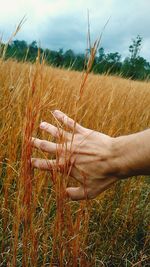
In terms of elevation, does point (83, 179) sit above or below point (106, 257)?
above

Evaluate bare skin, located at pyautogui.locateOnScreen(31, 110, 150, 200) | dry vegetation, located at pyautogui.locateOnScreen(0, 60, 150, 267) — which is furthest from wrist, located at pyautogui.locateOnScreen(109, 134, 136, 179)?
dry vegetation, located at pyautogui.locateOnScreen(0, 60, 150, 267)

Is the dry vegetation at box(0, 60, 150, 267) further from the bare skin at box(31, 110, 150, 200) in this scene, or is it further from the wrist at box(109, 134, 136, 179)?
the wrist at box(109, 134, 136, 179)

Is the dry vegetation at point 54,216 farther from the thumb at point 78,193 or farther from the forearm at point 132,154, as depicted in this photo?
the forearm at point 132,154

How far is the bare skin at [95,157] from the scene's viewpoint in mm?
800

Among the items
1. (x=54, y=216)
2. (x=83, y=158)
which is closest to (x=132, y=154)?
(x=83, y=158)

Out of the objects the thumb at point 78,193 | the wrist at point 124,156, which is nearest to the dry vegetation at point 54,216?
the thumb at point 78,193

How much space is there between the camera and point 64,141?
2.98ft

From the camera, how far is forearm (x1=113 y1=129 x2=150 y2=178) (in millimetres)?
779

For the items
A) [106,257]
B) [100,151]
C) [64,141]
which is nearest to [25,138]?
[64,141]

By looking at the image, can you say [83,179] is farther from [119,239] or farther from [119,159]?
[119,239]

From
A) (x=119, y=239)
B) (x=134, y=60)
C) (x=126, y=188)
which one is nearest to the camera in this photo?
(x=119, y=239)

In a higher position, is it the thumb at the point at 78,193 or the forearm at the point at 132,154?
the forearm at the point at 132,154

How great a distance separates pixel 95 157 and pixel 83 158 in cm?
3

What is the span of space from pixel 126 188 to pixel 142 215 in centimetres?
19
